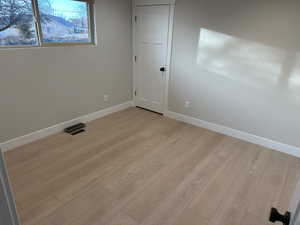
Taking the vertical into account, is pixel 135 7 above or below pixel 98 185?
above

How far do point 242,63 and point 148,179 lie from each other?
81.9 inches

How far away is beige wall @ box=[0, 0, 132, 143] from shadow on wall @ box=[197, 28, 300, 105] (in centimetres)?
153

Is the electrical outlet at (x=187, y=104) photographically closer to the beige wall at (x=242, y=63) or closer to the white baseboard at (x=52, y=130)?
the beige wall at (x=242, y=63)

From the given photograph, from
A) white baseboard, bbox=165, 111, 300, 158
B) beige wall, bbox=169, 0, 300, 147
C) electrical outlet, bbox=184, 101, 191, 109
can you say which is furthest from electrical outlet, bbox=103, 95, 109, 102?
electrical outlet, bbox=184, 101, 191, 109

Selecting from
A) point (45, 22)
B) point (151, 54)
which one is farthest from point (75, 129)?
point (151, 54)

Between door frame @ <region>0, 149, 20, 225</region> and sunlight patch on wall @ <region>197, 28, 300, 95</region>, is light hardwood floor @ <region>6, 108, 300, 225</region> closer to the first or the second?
sunlight patch on wall @ <region>197, 28, 300, 95</region>

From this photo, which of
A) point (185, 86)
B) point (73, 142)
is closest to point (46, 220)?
point (73, 142)

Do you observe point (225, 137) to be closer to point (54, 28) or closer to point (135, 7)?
point (135, 7)

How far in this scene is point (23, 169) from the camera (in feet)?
7.79

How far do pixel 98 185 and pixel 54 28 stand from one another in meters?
2.26

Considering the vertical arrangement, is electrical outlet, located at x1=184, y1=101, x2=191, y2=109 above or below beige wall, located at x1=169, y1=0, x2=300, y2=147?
below

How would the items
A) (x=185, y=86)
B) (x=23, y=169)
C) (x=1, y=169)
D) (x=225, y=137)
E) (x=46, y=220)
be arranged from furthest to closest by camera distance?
(x=185, y=86) < (x=225, y=137) < (x=23, y=169) < (x=46, y=220) < (x=1, y=169)

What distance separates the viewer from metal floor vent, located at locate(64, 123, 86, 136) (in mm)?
3258

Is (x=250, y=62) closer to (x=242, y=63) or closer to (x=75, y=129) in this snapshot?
(x=242, y=63)
